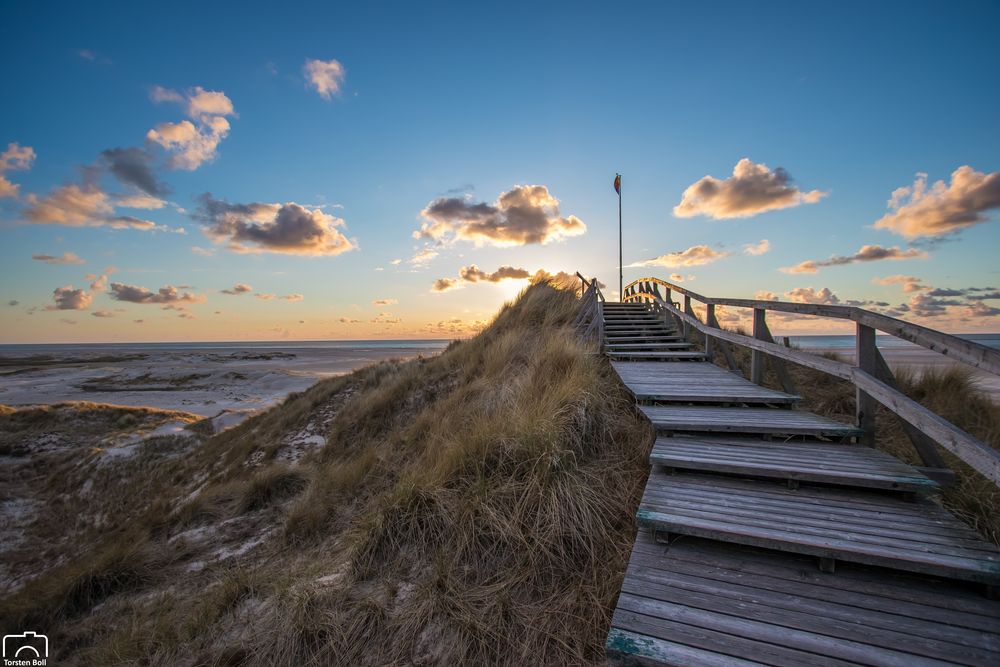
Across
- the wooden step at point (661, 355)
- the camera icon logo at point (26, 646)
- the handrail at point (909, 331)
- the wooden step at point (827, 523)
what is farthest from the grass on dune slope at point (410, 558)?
the wooden step at point (661, 355)

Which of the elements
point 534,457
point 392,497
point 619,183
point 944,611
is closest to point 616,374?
point 534,457

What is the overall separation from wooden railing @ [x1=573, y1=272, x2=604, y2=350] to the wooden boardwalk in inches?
228

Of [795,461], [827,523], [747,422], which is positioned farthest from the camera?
[747,422]

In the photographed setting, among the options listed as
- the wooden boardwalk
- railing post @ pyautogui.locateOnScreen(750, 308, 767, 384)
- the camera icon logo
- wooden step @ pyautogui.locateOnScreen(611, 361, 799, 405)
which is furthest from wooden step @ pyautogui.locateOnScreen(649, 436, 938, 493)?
the camera icon logo

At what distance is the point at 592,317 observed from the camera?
35.2ft

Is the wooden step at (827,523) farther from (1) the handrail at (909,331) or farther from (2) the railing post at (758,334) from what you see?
(2) the railing post at (758,334)

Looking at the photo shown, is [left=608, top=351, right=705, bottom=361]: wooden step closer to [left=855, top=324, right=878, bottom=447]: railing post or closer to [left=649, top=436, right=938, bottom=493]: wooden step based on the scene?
[left=649, top=436, right=938, bottom=493]: wooden step

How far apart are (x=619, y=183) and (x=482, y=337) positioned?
45.0 feet

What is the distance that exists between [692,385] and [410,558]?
450 centimetres

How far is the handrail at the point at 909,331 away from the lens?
7.48 ft

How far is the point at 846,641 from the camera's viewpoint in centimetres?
189

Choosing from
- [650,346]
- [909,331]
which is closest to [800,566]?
[909,331]

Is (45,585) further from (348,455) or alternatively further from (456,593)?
(456,593)

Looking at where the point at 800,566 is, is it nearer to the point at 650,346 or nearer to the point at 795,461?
the point at 795,461
